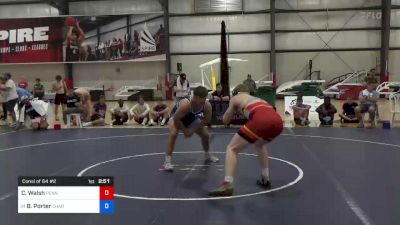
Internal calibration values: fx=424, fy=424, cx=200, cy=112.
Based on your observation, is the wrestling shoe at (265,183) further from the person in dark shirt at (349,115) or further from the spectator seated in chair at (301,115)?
the person in dark shirt at (349,115)

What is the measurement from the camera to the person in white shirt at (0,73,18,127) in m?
13.2

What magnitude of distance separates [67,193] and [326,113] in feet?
34.8

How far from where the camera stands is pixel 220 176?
6660 millimetres

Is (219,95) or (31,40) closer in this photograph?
(219,95)

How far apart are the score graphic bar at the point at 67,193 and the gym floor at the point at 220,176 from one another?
92 centimetres

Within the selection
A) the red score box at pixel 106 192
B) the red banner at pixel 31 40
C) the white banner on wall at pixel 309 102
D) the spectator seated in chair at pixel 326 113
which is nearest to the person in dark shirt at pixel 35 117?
the white banner on wall at pixel 309 102

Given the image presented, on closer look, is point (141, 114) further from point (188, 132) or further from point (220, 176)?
point (220, 176)

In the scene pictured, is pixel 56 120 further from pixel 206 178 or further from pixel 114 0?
pixel 114 0

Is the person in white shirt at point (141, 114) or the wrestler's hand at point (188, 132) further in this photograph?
the person in white shirt at point (141, 114)

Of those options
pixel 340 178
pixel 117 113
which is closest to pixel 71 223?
pixel 340 178

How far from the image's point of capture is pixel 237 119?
42.5 ft

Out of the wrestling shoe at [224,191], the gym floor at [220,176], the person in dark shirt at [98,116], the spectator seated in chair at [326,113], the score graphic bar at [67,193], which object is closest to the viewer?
the score graphic bar at [67,193]

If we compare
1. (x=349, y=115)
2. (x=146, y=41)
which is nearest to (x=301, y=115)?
(x=349, y=115)

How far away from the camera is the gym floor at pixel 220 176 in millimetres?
4820
